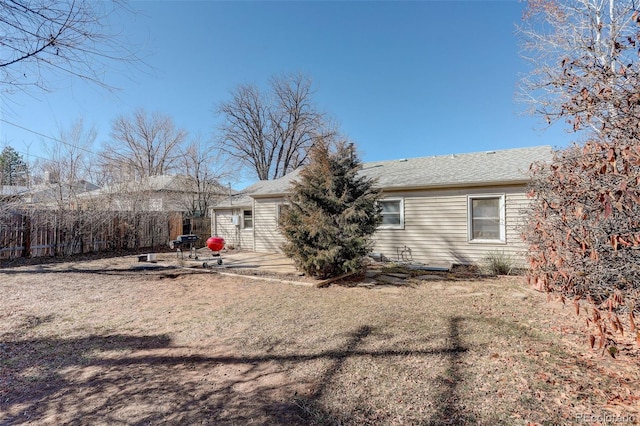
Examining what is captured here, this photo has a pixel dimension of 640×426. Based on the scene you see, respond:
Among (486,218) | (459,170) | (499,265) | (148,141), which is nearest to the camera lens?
(499,265)

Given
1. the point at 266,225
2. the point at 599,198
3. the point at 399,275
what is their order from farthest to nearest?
the point at 266,225 → the point at 399,275 → the point at 599,198

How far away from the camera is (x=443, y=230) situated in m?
9.29

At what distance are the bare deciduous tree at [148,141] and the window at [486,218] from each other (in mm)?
20478

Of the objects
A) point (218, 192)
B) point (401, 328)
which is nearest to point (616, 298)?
point (401, 328)

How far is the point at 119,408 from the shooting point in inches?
94.3

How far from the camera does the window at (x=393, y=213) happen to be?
9883 mm

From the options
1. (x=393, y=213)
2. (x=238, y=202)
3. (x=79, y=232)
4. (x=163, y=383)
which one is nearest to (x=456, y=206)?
(x=393, y=213)

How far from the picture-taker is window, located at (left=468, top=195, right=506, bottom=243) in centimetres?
860

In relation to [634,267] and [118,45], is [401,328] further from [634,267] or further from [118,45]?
[118,45]

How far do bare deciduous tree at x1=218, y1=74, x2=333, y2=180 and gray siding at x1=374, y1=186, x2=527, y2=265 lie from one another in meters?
18.0

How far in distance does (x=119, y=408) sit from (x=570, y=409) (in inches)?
143

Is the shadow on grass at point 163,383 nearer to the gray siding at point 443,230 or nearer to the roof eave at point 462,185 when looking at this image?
the gray siding at point 443,230

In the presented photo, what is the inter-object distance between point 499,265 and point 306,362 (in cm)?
696

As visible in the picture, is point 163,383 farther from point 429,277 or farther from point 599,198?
point 429,277
